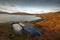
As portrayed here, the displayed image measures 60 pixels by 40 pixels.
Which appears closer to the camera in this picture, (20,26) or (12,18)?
(20,26)

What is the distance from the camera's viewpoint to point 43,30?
1.55m

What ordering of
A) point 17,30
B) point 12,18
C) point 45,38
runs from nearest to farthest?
point 45,38, point 17,30, point 12,18

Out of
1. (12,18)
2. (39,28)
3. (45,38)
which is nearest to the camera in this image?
(45,38)

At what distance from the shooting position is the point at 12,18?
1852mm

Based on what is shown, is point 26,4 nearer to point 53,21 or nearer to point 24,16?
point 24,16

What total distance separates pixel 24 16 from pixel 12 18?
0.51 feet

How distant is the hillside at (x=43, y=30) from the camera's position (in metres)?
1.36

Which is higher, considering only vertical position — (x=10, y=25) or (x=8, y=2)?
(x=8, y=2)

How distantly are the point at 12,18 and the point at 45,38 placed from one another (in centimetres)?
63

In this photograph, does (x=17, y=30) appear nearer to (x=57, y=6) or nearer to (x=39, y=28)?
(x=39, y=28)

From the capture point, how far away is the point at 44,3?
5.98 ft

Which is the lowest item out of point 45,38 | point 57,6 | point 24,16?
point 45,38

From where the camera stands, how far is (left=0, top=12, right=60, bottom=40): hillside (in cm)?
136

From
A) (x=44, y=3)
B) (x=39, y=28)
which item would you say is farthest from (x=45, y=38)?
(x=44, y=3)
